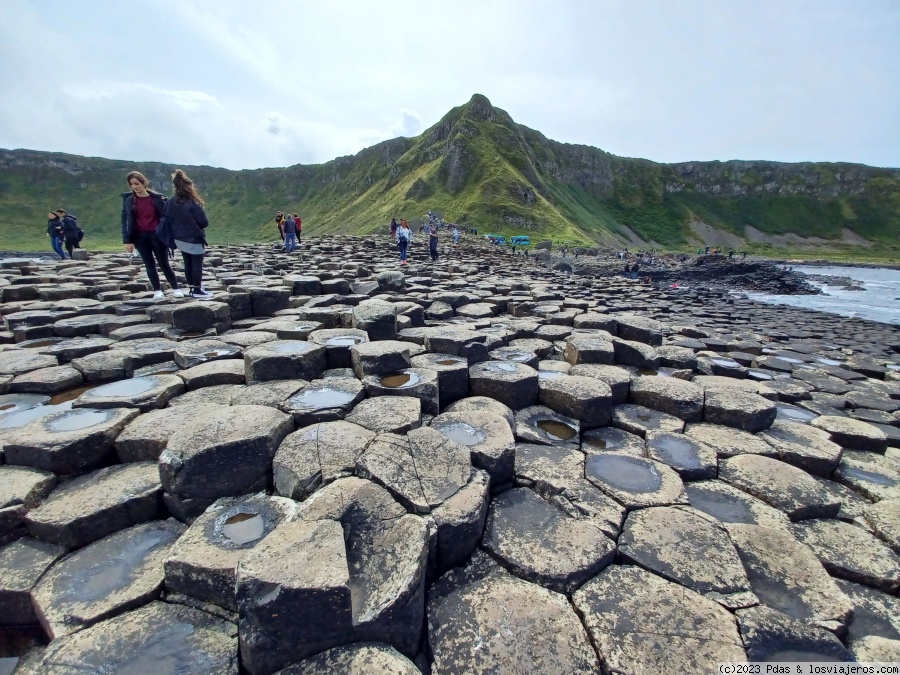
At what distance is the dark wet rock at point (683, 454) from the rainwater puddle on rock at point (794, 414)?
64.0 inches

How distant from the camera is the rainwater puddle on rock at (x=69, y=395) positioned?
3.45m

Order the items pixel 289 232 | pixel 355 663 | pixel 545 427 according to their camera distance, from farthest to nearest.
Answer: pixel 289 232 < pixel 545 427 < pixel 355 663

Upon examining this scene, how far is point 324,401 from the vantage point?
3.30 m

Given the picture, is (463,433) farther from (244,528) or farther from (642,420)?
(642,420)

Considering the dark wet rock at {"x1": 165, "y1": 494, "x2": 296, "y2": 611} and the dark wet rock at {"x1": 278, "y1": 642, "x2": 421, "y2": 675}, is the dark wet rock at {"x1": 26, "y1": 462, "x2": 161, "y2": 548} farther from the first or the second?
the dark wet rock at {"x1": 278, "y1": 642, "x2": 421, "y2": 675}

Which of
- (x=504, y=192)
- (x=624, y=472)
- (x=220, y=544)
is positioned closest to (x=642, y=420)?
(x=624, y=472)

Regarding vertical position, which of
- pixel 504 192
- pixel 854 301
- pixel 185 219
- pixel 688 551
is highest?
pixel 504 192

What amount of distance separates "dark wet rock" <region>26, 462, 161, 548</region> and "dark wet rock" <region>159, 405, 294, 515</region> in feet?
0.58

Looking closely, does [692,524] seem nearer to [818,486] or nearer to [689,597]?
[689,597]

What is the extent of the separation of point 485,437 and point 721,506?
1670 millimetres

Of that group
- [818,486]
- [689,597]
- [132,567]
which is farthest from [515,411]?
[132,567]

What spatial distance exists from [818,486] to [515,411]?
230 centimetres

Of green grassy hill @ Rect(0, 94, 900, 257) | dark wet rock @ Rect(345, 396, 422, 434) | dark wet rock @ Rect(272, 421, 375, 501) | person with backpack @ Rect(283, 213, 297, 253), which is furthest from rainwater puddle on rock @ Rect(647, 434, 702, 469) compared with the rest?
green grassy hill @ Rect(0, 94, 900, 257)

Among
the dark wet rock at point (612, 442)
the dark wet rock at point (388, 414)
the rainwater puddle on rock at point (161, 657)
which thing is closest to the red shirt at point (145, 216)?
the dark wet rock at point (388, 414)
